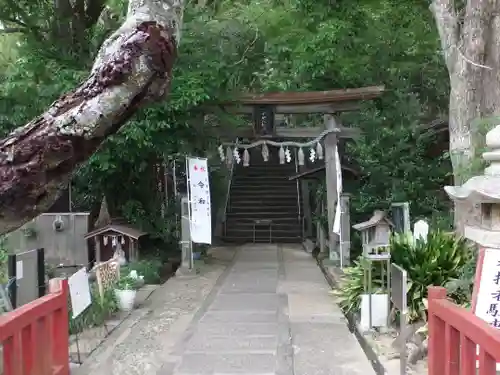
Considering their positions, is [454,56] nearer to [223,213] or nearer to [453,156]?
[453,156]

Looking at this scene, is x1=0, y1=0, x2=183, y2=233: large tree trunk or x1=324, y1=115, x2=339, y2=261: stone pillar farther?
x1=324, y1=115, x2=339, y2=261: stone pillar

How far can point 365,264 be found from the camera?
741cm

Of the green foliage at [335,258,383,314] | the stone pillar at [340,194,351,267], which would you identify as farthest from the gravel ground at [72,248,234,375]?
the stone pillar at [340,194,351,267]

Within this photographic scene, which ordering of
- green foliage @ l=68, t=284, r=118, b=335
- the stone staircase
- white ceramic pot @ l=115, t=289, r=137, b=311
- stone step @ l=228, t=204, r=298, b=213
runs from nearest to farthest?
green foliage @ l=68, t=284, r=118, b=335 < white ceramic pot @ l=115, t=289, r=137, b=311 < the stone staircase < stone step @ l=228, t=204, r=298, b=213

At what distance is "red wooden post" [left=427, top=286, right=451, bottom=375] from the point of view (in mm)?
4340

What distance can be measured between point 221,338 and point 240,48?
24.7 feet

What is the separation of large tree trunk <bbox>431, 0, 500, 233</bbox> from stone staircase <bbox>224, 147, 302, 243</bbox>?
32.7 ft

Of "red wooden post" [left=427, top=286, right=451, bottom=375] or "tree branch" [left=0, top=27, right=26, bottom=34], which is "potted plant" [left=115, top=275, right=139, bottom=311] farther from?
"tree branch" [left=0, top=27, right=26, bottom=34]

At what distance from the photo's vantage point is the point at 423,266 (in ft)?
23.6

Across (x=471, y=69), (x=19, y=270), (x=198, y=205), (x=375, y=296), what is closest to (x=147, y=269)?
(x=198, y=205)

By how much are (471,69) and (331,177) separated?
4916 mm

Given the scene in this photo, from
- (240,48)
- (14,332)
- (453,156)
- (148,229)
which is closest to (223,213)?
(148,229)

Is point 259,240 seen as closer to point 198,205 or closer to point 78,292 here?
point 198,205

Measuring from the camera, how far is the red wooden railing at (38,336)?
12.0ft
